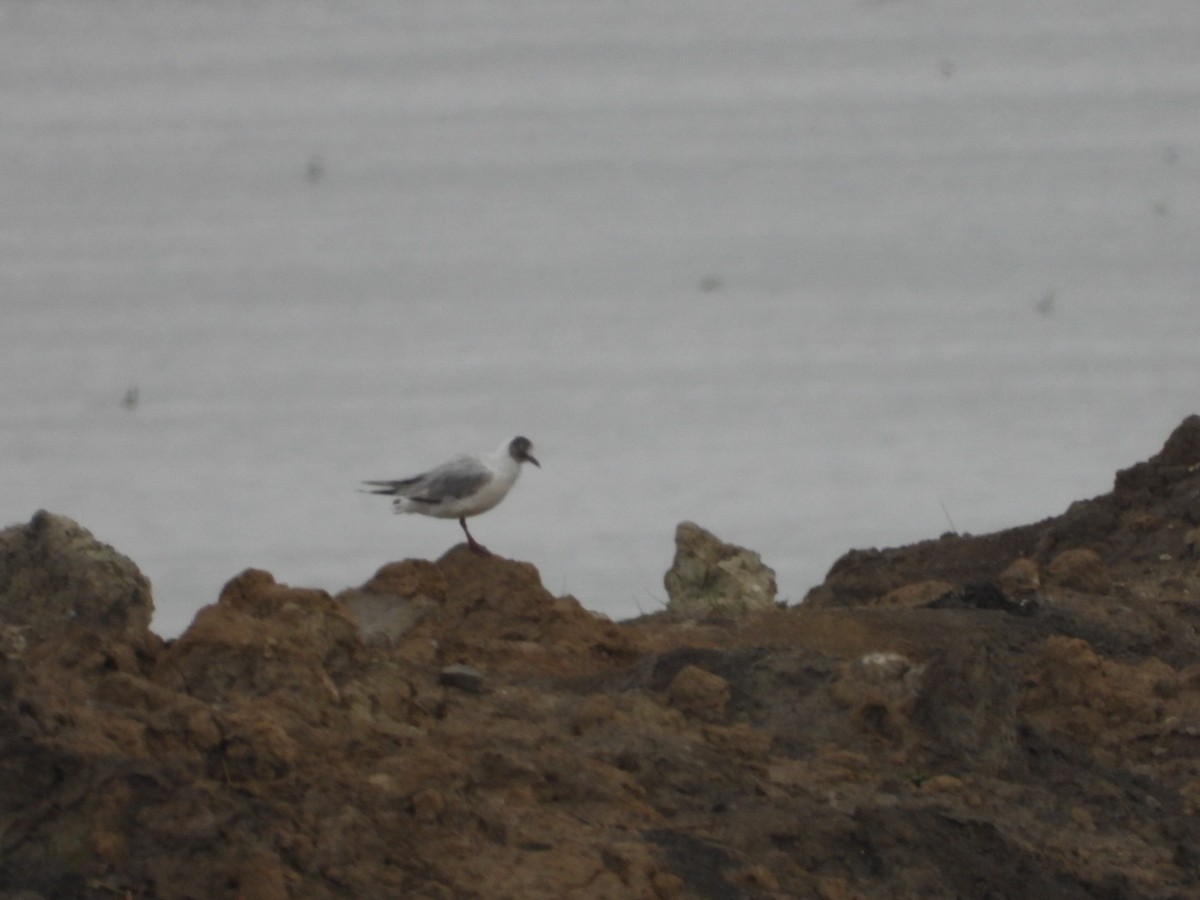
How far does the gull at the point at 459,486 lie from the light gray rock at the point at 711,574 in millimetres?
787

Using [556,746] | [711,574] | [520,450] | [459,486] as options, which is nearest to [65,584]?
[556,746]

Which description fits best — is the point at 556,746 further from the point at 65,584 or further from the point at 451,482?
the point at 451,482

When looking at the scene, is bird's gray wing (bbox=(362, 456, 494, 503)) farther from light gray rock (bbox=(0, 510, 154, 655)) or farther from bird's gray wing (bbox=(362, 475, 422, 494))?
light gray rock (bbox=(0, 510, 154, 655))

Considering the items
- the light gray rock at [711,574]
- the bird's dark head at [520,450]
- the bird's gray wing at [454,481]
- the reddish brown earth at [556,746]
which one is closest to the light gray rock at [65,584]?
the reddish brown earth at [556,746]

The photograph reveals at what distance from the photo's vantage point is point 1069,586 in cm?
834

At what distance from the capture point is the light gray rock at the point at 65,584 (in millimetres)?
5676

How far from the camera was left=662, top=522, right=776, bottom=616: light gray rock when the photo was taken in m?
8.42

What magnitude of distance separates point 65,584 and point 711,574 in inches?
129

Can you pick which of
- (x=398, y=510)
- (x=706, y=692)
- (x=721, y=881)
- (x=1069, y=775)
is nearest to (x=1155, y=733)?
(x=1069, y=775)

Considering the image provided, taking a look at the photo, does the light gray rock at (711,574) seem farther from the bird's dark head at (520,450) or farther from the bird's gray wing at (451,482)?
the bird's gray wing at (451,482)

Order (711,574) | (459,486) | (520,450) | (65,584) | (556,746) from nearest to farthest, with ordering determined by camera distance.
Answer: (556,746) < (65,584) < (459,486) < (520,450) < (711,574)

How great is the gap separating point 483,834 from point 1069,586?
13.2 feet

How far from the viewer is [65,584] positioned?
5.70m

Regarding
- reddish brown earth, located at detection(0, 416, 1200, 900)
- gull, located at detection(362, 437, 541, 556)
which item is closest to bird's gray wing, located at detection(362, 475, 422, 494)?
gull, located at detection(362, 437, 541, 556)
